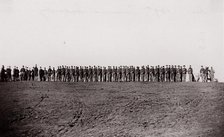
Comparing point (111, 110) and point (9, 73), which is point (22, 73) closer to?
→ point (9, 73)

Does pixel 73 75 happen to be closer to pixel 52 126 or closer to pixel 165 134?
pixel 52 126

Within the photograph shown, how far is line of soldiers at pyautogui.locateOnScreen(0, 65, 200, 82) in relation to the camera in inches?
1307

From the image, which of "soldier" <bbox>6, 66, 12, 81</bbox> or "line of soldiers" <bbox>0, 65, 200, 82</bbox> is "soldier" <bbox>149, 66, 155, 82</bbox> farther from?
"soldier" <bbox>6, 66, 12, 81</bbox>

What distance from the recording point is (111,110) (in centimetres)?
2548

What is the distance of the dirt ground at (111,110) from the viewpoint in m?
22.8

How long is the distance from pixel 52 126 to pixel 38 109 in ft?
7.95

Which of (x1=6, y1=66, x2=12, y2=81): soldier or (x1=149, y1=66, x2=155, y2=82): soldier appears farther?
(x1=149, y1=66, x2=155, y2=82): soldier

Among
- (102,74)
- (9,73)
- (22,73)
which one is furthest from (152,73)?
(9,73)

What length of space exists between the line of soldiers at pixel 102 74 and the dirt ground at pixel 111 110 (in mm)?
3012

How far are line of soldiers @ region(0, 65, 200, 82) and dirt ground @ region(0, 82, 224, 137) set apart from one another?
119 inches

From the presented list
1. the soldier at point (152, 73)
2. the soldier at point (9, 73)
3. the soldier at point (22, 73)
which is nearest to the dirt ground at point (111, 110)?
the soldier at point (9, 73)

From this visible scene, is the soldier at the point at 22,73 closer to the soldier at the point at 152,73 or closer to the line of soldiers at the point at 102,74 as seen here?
the line of soldiers at the point at 102,74

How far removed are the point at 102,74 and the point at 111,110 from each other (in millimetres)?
9124

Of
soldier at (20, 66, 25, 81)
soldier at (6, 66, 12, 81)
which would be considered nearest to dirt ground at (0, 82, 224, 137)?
soldier at (6, 66, 12, 81)
